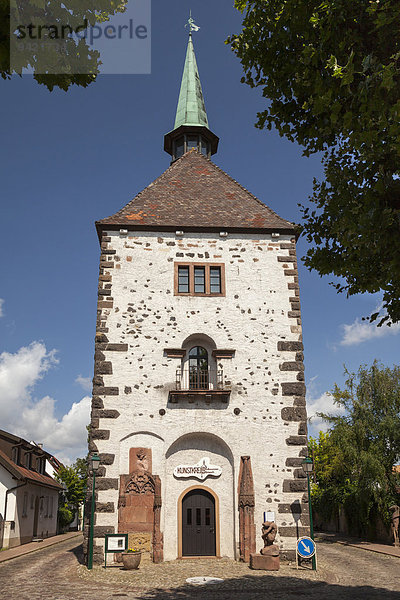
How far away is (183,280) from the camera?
58.7 ft

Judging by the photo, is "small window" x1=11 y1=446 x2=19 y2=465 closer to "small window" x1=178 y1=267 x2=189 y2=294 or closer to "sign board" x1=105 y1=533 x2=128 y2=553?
"sign board" x1=105 y1=533 x2=128 y2=553

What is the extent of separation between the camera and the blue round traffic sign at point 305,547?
1406 centimetres

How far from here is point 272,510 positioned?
A: 1542cm

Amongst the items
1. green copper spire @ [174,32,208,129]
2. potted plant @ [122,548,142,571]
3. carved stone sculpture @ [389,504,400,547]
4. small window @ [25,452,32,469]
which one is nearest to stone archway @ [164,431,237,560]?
potted plant @ [122,548,142,571]

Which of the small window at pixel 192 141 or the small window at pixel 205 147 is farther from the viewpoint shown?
the small window at pixel 205 147

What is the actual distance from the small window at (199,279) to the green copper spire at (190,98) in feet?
32.5

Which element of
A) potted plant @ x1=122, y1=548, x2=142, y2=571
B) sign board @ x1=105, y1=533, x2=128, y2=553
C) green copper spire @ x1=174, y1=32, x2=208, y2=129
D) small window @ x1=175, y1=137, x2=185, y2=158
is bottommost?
potted plant @ x1=122, y1=548, x2=142, y2=571

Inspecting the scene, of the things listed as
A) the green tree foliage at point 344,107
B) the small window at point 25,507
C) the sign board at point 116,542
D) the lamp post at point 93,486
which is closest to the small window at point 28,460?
the small window at point 25,507

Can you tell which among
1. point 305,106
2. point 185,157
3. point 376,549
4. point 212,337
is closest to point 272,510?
point 212,337

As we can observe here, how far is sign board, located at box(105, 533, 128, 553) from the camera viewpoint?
46.5 ft

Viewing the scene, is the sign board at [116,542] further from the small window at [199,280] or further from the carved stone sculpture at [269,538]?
the small window at [199,280]

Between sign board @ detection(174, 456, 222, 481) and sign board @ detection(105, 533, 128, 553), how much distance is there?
2.47 meters

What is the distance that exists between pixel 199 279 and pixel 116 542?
8.54 metres

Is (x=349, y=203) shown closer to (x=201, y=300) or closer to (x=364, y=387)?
(x=201, y=300)
